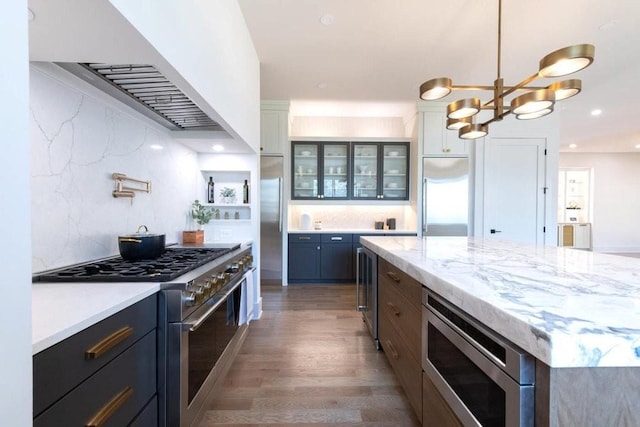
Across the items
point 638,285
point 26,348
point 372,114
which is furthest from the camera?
point 372,114

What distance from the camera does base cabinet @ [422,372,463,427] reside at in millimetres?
1056

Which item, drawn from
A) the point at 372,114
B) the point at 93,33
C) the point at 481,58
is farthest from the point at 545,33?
the point at 93,33

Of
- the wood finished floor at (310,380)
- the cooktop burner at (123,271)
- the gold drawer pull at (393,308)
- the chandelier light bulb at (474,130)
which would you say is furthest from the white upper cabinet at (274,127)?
the gold drawer pull at (393,308)

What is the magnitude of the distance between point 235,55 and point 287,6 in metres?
0.61

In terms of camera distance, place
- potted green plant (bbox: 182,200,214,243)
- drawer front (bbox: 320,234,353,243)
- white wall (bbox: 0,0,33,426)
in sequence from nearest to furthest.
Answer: white wall (bbox: 0,0,33,426)
potted green plant (bbox: 182,200,214,243)
drawer front (bbox: 320,234,353,243)

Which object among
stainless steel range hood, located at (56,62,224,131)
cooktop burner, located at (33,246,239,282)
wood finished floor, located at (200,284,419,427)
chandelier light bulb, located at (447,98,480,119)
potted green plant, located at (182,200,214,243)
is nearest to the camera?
cooktop burner, located at (33,246,239,282)

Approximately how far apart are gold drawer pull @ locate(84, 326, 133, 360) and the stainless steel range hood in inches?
44.5

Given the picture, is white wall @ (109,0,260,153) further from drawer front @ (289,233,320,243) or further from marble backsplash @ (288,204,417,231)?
marble backsplash @ (288,204,417,231)

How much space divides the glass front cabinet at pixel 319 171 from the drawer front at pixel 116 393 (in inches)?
145

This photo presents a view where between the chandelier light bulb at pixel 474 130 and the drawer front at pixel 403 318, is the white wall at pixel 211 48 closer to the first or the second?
the drawer front at pixel 403 318

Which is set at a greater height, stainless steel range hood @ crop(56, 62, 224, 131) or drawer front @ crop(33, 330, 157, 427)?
stainless steel range hood @ crop(56, 62, 224, 131)

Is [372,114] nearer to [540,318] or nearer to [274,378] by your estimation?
[274,378]

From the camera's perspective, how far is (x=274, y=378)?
2027 millimetres

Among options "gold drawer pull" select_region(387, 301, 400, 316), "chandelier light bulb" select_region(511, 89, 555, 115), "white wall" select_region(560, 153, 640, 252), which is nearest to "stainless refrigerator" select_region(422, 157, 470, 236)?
Result: "chandelier light bulb" select_region(511, 89, 555, 115)
